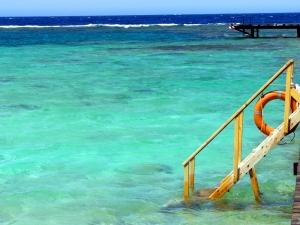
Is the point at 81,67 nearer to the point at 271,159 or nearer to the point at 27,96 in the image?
the point at 27,96

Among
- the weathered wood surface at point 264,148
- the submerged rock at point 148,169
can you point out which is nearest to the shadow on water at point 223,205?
the weathered wood surface at point 264,148

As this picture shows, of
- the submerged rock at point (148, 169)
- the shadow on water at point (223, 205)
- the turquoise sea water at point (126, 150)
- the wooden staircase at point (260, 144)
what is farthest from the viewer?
the submerged rock at point (148, 169)

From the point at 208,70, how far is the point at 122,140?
63.4 feet

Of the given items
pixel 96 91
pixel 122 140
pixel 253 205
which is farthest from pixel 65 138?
pixel 96 91

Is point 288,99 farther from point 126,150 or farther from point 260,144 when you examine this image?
point 126,150

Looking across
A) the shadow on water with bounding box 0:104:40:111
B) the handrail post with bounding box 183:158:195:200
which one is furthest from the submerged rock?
the shadow on water with bounding box 0:104:40:111

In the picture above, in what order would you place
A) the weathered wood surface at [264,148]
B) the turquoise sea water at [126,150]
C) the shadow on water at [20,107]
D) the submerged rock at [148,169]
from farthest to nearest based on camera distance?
1. the shadow on water at [20,107]
2. the submerged rock at [148,169]
3. the turquoise sea water at [126,150]
4. the weathered wood surface at [264,148]

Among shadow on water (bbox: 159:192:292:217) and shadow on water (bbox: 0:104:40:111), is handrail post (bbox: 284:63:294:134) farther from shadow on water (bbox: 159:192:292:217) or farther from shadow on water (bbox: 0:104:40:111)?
shadow on water (bbox: 0:104:40:111)

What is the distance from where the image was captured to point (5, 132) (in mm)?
18531

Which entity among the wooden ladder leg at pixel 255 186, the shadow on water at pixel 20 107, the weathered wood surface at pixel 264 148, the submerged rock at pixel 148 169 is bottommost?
the shadow on water at pixel 20 107

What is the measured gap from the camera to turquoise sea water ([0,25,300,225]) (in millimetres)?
11328

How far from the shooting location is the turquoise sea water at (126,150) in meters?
11.3

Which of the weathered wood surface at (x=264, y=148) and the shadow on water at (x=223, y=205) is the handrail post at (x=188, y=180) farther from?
the weathered wood surface at (x=264, y=148)

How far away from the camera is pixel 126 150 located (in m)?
16.2
